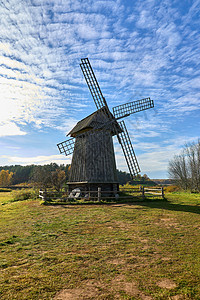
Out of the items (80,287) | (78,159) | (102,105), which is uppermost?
(102,105)

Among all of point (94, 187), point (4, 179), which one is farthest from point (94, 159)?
point (4, 179)

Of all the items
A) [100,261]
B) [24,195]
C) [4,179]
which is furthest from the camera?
[4,179]

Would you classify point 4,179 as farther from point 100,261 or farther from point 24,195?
point 100,261

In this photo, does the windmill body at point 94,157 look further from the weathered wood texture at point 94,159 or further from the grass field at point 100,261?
the grass field at point 100,261

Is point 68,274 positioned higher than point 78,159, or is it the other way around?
point 78,159

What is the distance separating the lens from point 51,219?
10289 millimetres

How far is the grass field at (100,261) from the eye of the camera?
380cm

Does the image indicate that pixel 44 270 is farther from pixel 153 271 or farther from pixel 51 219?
pixel 51 219

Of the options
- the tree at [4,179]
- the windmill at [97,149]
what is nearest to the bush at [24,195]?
the windmill at [97,149]

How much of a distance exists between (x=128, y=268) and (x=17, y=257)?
3181mm

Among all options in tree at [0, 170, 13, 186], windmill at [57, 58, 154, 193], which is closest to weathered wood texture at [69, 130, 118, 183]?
windmill at [57, 58, 154, 193]

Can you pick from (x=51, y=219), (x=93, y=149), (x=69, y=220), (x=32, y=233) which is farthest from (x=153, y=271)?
(x=93, y=149)

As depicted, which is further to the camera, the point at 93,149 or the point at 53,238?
the point at 93,149

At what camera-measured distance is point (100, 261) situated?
5.13 metres
